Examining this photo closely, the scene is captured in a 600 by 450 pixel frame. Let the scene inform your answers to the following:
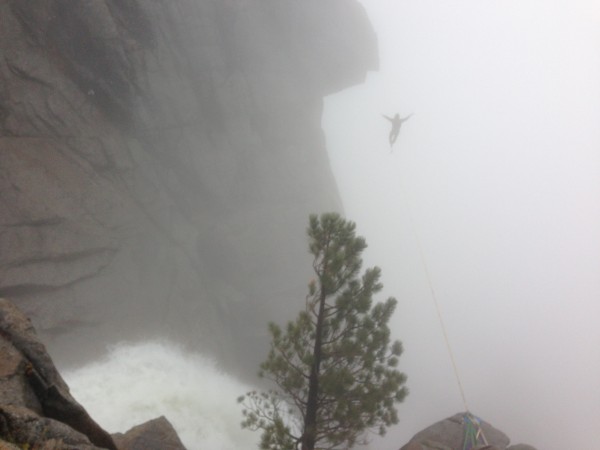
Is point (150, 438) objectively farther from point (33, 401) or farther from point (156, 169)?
point (156, 169)

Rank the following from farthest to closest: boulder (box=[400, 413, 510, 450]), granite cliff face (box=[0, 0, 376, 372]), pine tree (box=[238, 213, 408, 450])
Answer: granite cliff face (box=[0, 0, 376, 372]), boulder (box=[400, 413, 510, 450]), pine tree (box=[238, 213, 408, 450])

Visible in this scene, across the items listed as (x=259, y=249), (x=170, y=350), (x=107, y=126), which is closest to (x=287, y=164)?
(x=259, y=249)

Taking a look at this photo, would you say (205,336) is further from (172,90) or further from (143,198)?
(172,90)

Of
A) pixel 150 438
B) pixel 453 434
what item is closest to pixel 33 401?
pixel 150 438

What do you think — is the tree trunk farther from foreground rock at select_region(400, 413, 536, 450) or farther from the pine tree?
foreground rock at select_region(400, 413, 536, 450)

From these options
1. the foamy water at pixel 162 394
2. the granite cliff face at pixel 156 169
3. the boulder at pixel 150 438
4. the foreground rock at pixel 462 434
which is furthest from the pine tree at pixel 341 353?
the granite cliff face at pixel 156 169

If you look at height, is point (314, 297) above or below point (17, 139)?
below

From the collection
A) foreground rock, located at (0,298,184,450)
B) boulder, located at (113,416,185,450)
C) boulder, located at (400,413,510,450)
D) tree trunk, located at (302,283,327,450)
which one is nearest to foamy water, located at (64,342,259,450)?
boulder, located at (113,416,185,450)
